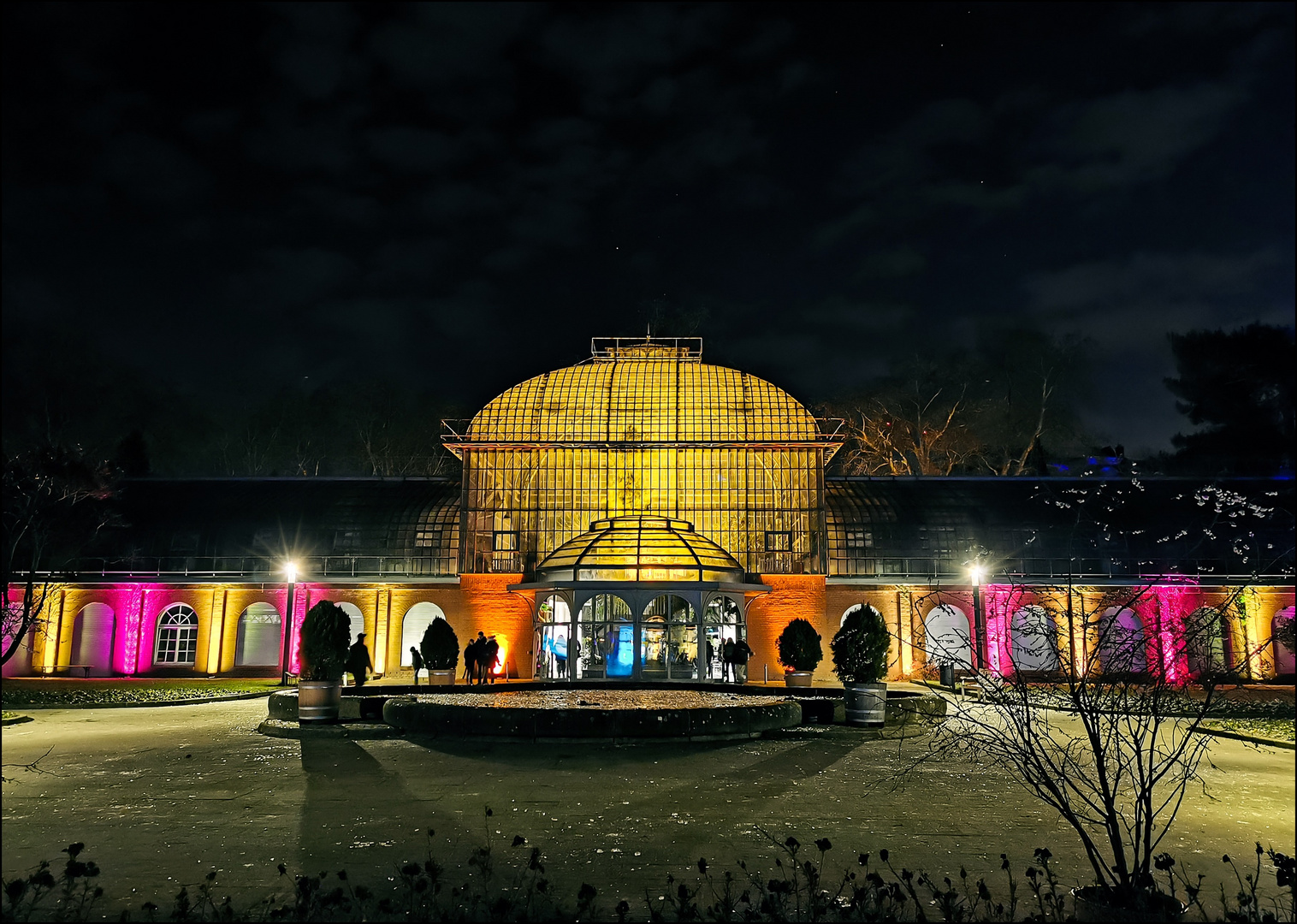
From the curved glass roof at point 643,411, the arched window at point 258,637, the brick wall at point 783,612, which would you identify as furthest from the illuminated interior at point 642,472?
the arched window at point 258,637

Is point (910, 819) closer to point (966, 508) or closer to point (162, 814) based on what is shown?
point (162, 814)

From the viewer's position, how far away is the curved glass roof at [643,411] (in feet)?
116

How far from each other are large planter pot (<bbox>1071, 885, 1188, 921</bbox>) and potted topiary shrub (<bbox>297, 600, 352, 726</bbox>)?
14.4 m

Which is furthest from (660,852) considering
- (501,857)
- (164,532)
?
(164,532)

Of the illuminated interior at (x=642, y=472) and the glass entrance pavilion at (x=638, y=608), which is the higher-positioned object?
the illuminated interior at (x=642, y=472)

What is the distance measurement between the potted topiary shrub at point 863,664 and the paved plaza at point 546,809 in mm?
1975

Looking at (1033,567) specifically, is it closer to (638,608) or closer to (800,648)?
(800,648)

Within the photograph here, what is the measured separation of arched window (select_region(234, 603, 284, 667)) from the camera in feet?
115

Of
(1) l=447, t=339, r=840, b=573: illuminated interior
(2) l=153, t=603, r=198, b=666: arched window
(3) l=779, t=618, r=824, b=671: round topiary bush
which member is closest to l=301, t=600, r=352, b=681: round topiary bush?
(3) l=779, t=618, r=824, b=671: round topiary bush

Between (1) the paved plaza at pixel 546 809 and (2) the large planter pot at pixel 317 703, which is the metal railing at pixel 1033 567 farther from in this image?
(2) the large planter pot at pixel 317 703

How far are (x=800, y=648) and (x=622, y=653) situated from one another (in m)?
6.19

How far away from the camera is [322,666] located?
18.2 meters

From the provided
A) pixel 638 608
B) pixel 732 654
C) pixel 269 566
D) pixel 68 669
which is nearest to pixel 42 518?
pixel 269 566

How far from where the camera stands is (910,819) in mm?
9867
